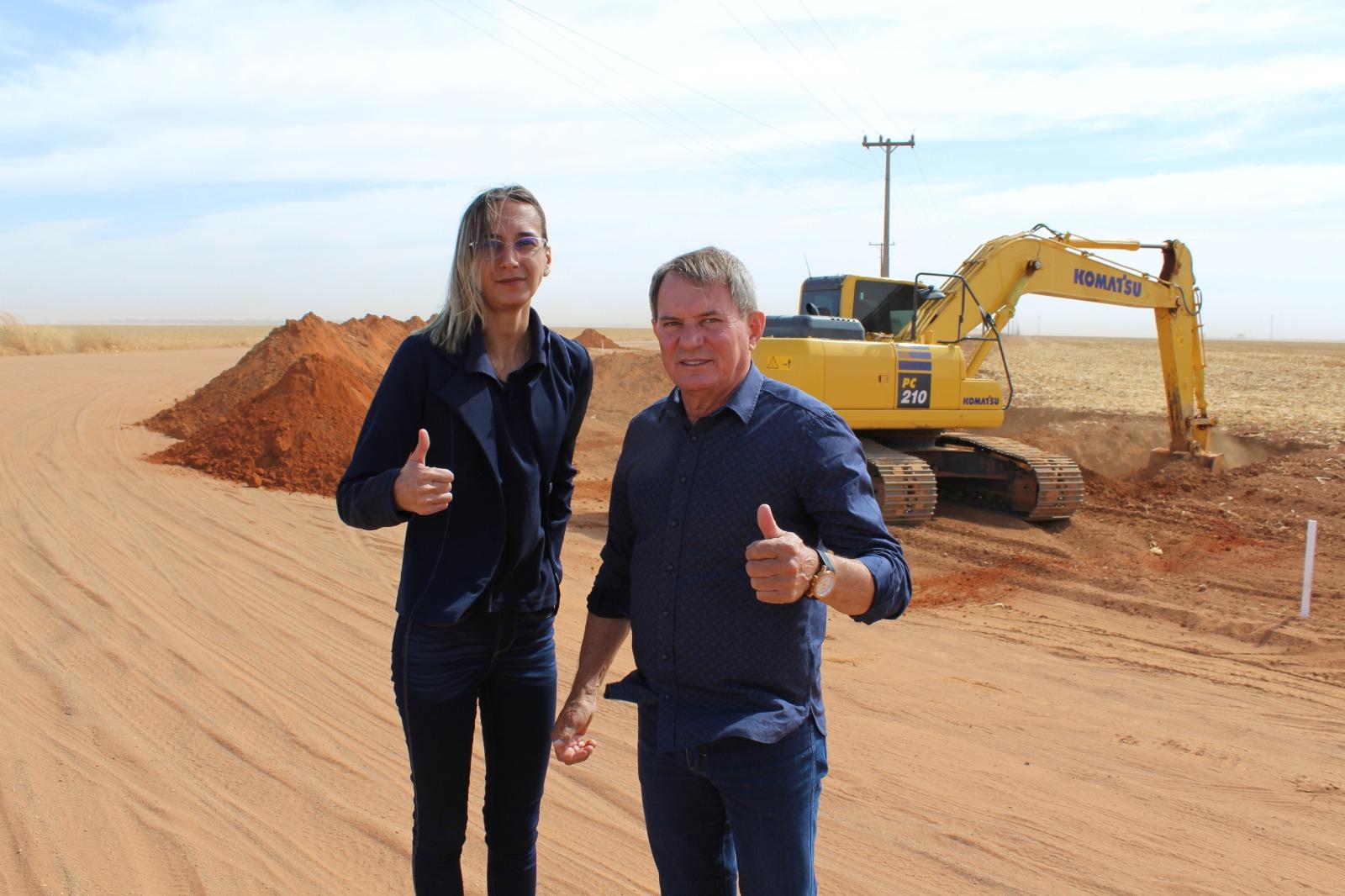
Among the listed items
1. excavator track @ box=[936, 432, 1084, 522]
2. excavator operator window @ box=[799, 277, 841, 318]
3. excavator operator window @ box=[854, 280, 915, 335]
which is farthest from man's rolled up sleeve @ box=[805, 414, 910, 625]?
excavator operator window @ box=[854, 280, 915, 335]

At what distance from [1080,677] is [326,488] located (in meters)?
8.38

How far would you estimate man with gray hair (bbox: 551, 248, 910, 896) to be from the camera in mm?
2158

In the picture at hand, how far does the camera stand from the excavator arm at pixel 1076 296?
1227 centimetres

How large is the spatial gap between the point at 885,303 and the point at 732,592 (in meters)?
11.1

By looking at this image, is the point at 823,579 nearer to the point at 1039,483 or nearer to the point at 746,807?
the point at 746,807

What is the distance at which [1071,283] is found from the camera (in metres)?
13.1

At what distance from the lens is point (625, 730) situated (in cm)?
515

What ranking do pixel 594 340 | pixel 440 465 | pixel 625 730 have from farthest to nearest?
pixel 594 340 < pixel 625 730 < pixel 440 465

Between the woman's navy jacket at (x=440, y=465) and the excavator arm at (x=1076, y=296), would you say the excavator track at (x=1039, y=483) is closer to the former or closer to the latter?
the excavator arm at (x=1076, y=296)

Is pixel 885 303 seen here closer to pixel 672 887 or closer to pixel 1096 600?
pixel 1096 600

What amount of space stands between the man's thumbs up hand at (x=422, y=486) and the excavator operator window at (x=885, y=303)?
10860 millimetres

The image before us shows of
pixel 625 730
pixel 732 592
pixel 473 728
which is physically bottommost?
pixel 625 730

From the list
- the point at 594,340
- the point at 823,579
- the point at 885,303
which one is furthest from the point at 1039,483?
the point at 594,340

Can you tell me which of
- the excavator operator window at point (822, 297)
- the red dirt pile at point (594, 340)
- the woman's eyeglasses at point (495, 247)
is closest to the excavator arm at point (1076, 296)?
the excavator operator window at point (822, 297)
